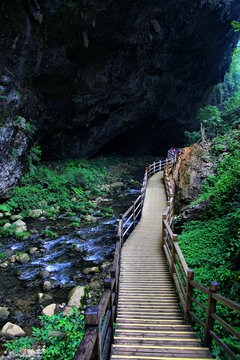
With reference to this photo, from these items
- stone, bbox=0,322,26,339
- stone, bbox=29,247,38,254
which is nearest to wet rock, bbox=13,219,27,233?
stone, bbox=29,247,38,254

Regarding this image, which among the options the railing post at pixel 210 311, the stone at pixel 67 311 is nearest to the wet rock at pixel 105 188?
the stone at pixel 67 311

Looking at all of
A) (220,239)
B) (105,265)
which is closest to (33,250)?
(105,265)

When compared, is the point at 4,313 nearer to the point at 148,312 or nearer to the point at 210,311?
the point at 148,312

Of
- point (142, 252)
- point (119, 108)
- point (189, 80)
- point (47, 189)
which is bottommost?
point (142, 252)

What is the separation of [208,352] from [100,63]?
19.1 m

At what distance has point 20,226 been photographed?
9766 mm

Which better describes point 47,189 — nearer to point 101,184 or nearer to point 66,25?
point 101,184

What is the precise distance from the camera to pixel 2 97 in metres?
11.0

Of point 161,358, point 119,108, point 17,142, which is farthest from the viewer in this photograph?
point 119,108

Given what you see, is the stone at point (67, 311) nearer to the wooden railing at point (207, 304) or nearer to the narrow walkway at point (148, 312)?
the narrow walkway at point (148, 312)

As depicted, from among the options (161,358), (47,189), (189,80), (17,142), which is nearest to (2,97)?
(17,142)

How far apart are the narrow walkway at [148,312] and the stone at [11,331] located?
2353mm

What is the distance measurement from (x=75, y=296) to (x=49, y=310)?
75 centimetres

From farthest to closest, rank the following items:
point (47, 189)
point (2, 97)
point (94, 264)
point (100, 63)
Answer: point (100, 63) < point (47, 189) < point (2, 97) < point (94, 264)
